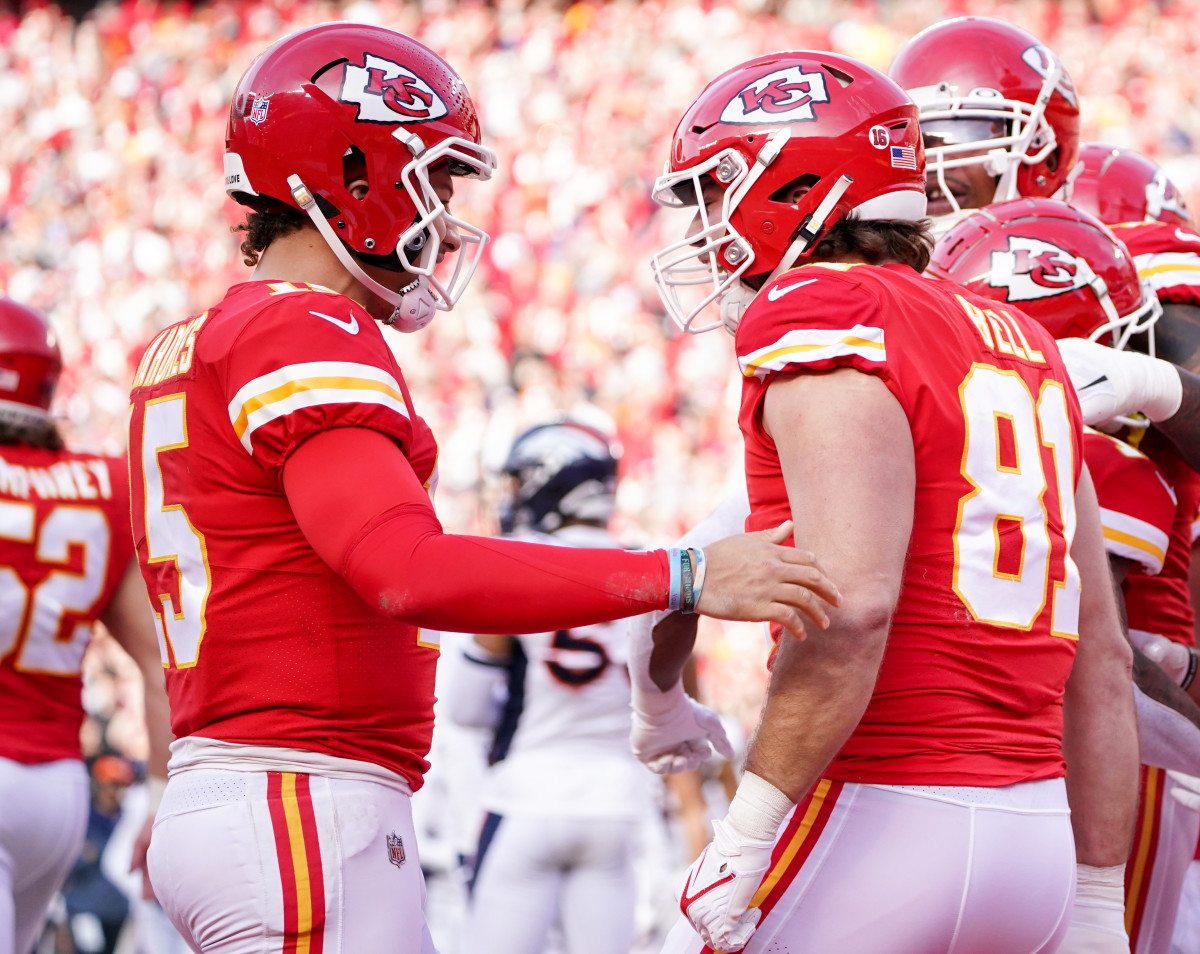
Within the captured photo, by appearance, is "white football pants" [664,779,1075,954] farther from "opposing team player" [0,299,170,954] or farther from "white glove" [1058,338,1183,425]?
"opposing team player" [0,299,170,954]

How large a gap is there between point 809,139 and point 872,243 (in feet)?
0.68

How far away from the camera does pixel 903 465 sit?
1973 millimetres

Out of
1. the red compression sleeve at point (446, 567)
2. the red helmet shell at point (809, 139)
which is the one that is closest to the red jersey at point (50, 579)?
the red compression sleeve at point (446, 567)

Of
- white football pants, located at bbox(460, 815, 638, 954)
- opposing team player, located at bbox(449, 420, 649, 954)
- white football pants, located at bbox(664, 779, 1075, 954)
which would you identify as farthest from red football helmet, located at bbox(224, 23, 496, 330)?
white football pants, located at bbox(460, 815, 638, 954)

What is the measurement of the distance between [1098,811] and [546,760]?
274cm

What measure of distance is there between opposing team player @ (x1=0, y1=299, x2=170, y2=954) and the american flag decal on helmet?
8.10 ft

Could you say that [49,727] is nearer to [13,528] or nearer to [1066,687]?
[13,528]

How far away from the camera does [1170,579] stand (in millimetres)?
3154

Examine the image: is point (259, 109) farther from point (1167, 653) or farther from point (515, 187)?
point (515, 187)

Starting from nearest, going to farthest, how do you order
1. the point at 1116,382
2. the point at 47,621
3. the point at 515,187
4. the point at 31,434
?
1. the point at 1116,382
2. the point at 47,621
3. the point at 31,434
4. the point at 515,187

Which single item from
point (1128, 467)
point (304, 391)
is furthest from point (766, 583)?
point (1128, 467)

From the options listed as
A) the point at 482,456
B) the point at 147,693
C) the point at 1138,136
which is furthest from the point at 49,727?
the point at 1138,136

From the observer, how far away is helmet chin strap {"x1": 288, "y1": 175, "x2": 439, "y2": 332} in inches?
95.7

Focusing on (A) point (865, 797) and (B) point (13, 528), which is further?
(B) point (13, 528)
